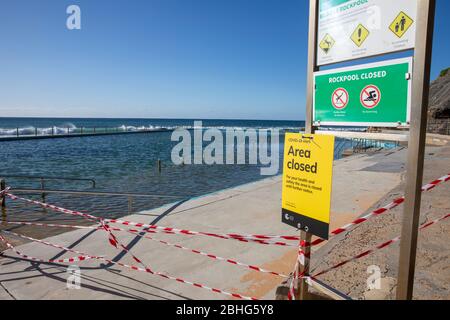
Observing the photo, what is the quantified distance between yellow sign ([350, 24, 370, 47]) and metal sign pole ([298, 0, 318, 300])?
0.44 metres

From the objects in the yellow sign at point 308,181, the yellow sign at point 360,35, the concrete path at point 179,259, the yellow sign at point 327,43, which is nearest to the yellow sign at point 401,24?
the yellow sign at point 360,35

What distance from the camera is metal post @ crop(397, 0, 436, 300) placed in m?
2.24

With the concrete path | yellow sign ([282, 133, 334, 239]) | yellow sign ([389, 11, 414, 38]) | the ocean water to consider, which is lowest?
the ocean water

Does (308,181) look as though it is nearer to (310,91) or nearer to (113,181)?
(310,91)

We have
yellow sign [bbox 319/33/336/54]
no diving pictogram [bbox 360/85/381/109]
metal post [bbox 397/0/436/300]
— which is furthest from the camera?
yellow sign [bbox 319/33/336/54]

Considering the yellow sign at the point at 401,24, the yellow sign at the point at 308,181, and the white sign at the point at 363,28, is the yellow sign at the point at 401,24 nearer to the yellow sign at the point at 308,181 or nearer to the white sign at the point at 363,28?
the white sign at the point at 363,28

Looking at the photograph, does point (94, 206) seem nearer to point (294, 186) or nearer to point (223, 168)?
point (294, 186)

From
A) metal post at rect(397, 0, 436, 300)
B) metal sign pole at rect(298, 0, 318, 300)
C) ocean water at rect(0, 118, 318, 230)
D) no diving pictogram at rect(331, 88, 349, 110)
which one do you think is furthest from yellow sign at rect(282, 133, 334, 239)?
ocean water at rect(0, 118, 318, 230)

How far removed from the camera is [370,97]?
2.68 meters

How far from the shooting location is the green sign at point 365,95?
2.46m

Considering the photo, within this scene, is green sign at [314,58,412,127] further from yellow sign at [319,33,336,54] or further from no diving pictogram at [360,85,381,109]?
yellow sign at [319,33,336,54]

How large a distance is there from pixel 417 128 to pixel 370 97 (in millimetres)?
513

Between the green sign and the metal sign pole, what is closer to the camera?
the green sign

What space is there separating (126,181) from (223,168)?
288 inches
